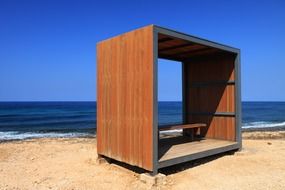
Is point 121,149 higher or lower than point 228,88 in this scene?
lower

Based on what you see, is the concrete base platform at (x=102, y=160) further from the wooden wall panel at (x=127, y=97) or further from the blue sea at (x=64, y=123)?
the blue sea at (x=64, y=123)

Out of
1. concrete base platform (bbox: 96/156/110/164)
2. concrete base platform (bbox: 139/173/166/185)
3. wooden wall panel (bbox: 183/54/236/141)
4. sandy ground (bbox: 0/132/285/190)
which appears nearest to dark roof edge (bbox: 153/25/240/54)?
wooden wall panel (bbox: 183/54/236/141)

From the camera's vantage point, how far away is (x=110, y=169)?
589cm

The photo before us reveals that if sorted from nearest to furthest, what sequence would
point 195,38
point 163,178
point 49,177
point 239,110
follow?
point 163,178 → point 49,177 → point 195,38 → point 239,110

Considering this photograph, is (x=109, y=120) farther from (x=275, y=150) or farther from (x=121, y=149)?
(x=275, y=150)

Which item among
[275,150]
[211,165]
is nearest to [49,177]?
[211,165]

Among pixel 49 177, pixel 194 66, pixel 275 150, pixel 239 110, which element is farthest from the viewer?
pixel 194 66

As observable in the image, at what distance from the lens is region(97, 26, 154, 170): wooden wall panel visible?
4.88m

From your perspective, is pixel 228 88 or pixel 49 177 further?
pixel 228 88

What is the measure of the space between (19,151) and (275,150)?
7907 millimetres

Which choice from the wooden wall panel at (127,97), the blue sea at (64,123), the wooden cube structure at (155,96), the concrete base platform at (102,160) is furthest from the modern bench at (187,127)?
the blue sea at (64,123)

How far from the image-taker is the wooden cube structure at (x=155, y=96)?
16.0ft

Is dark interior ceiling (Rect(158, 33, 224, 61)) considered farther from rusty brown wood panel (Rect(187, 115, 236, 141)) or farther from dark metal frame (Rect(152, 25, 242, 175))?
rusty brown wood panel (Rect(187, 115, 236, 141))

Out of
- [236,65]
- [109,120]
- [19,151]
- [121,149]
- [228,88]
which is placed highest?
[236,65]
